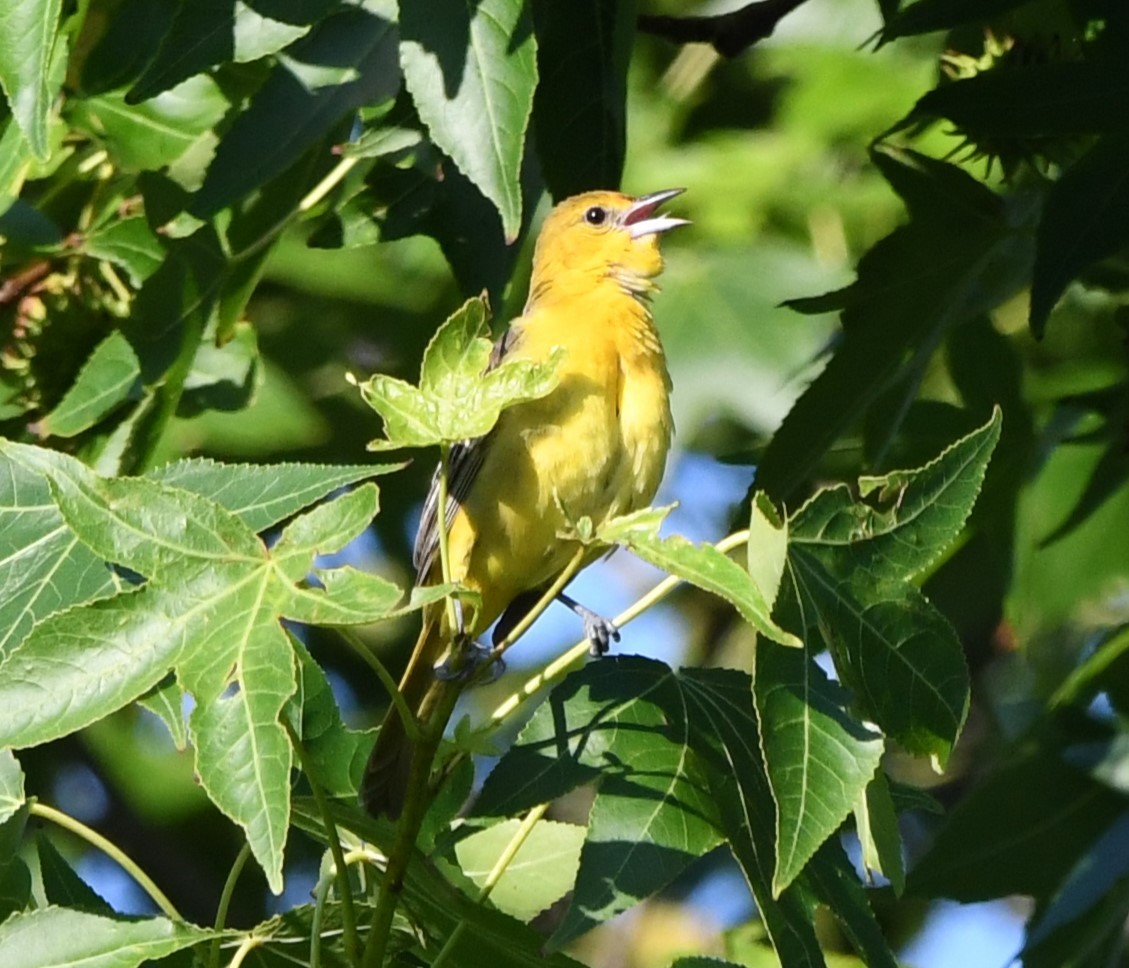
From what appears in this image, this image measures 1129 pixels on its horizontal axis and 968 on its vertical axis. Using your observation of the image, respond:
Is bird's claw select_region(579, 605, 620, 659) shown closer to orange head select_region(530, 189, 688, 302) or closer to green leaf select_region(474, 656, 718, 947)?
green leaf select_region(474, 656, 718, 947)

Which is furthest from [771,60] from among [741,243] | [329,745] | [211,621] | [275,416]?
[211,621]

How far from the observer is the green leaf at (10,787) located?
9.67 feet

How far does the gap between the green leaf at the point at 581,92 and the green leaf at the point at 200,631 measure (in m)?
1.52

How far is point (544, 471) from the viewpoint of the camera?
14.1 feet

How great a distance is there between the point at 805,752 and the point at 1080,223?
4.94 feet

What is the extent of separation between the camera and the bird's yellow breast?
4.28m

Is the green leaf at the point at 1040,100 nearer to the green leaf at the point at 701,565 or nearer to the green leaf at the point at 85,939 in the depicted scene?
the green leaf at the point at 701,565

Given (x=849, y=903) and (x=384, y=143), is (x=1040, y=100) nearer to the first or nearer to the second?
(x=384, y=143)

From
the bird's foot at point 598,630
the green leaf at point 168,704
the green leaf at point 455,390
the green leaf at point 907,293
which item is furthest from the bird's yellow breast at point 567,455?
the green leaf at point 455,390

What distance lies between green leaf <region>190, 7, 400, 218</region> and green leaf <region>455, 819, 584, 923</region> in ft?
4.14

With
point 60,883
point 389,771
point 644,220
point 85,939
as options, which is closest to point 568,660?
point 85,939

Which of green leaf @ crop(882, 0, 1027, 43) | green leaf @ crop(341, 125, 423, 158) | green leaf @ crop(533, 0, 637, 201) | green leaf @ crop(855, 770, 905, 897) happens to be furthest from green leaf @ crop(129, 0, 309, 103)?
green leaf @ crop(855, 770, 905, 897)

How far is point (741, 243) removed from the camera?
22.8 feet

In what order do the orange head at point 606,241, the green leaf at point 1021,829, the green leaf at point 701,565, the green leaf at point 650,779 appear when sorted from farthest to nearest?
the orange head at point 606,241
the green leaf at point 1021,829
the green leaf at point 650,779
the green leaf at point 701,565
